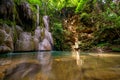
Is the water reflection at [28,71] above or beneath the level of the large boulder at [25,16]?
beneath

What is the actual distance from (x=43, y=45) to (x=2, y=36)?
271 inches

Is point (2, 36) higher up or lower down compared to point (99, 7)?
lower down

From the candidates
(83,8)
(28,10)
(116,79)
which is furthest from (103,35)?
(116,79)

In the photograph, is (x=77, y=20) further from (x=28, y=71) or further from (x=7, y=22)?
(x=28, y=71)

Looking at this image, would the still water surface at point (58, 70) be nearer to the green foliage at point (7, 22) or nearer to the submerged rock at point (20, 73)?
the submerged rock at point (20, 73)

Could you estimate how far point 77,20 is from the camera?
28.2m

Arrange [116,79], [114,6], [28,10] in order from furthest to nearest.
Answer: [114,6] < [28,10] < [116,79]

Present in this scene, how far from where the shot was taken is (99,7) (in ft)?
82.6

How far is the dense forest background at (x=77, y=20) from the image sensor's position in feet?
47.0

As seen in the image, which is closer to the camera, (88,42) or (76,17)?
(88,42)

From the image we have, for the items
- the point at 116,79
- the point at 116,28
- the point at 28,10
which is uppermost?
the point at 28,10

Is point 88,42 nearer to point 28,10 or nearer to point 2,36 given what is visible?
point 28,10

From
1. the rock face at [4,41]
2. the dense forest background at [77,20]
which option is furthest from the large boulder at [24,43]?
the rock face at [4,41]

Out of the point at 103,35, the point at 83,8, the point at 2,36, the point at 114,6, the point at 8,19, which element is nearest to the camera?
the point at 2,36
